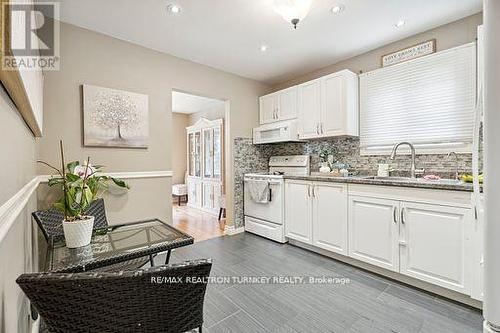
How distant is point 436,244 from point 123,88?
3.53 m

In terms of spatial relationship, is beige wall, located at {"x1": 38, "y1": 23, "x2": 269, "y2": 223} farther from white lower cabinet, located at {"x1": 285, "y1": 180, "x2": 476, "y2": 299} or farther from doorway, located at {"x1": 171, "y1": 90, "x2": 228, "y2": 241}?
white lower cabinet, located at {"x1": 285, "y1": 180, "x2": 476, "y2": 299}

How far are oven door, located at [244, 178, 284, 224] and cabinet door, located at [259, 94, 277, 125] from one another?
118 cm

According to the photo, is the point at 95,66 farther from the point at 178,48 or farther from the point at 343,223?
the point at 343,223

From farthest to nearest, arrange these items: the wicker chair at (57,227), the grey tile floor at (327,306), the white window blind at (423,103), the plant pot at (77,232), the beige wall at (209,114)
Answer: the beige wall at (209,114) → the white window blind at (423,103) → the grey tile floor at (327,306) → the wicker chair at (57,227) → the plant pot at (77,232)

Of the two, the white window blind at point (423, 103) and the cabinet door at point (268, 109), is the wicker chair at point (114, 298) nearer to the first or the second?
the white window blind at point (423, 103)

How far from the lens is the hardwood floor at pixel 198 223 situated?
3842 mm

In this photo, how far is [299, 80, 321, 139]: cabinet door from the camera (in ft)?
10.9

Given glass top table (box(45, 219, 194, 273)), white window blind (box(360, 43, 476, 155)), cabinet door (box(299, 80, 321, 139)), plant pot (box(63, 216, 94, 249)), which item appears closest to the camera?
glass top table (box(45, 219, 194, 273))

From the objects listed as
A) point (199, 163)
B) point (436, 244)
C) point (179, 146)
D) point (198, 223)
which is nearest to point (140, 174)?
point (198, 223)

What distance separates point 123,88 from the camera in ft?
9.04

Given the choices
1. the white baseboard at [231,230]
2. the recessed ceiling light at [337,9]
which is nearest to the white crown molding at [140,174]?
the white baseboard at [231,230]

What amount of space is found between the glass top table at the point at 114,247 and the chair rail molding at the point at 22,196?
292 mm

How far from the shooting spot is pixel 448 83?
7.98 ft

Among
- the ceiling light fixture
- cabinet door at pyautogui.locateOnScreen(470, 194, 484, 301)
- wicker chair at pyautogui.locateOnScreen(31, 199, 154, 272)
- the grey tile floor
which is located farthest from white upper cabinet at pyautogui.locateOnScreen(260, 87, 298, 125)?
wicker chair at pyautogui.locateOnScreen(31, 199, 154, 272)
